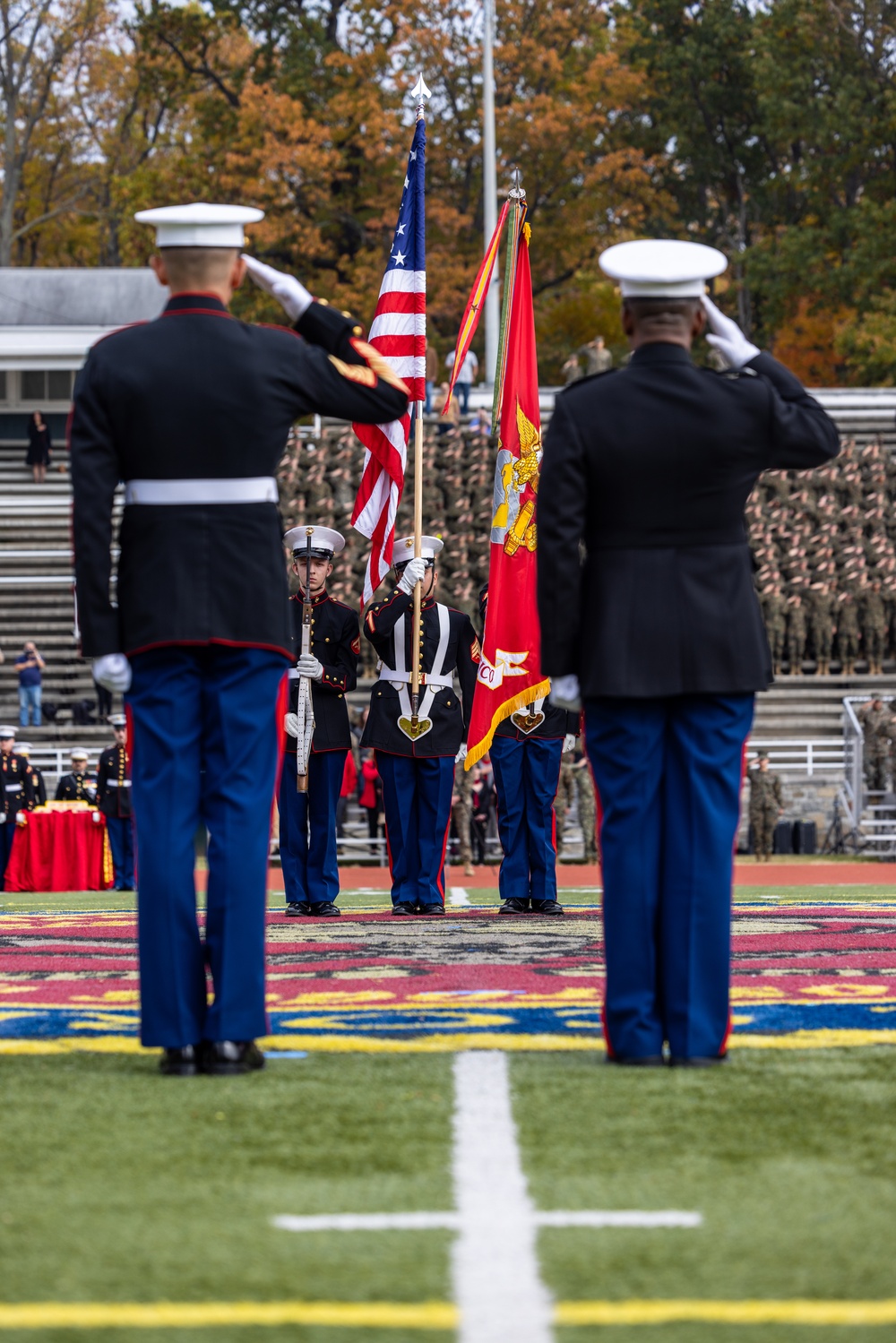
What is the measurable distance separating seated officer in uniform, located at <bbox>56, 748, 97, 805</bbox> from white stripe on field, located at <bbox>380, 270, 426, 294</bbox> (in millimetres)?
11692

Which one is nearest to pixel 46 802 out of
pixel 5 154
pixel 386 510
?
pixel 386 510

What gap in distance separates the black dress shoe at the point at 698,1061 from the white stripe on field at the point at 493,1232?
20.6 inches

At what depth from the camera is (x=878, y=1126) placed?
378 centimetres

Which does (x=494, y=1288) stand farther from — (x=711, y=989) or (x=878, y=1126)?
(x=711, y=989)

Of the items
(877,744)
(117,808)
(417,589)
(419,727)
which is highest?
(417,589)

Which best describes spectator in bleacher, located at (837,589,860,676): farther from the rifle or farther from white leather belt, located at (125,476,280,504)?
white leather belt, located at (125,476,280,504)

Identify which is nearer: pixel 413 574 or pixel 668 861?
pixel 668 861

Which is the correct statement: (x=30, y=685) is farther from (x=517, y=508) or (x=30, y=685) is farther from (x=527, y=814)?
(x=517, y=508)

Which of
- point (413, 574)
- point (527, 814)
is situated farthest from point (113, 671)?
point (527, 814)

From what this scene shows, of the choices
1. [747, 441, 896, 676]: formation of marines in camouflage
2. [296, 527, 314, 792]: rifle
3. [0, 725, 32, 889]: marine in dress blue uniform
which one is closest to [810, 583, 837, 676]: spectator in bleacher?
[747, 441, 896, 676]: formation of marines in camouflage

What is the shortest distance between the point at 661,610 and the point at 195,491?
45.4 inches

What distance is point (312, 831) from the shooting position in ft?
34.6

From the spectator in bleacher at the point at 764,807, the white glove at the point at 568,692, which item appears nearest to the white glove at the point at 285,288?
the white glove at the point at 568,692

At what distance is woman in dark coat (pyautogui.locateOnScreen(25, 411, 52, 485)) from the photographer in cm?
3591
